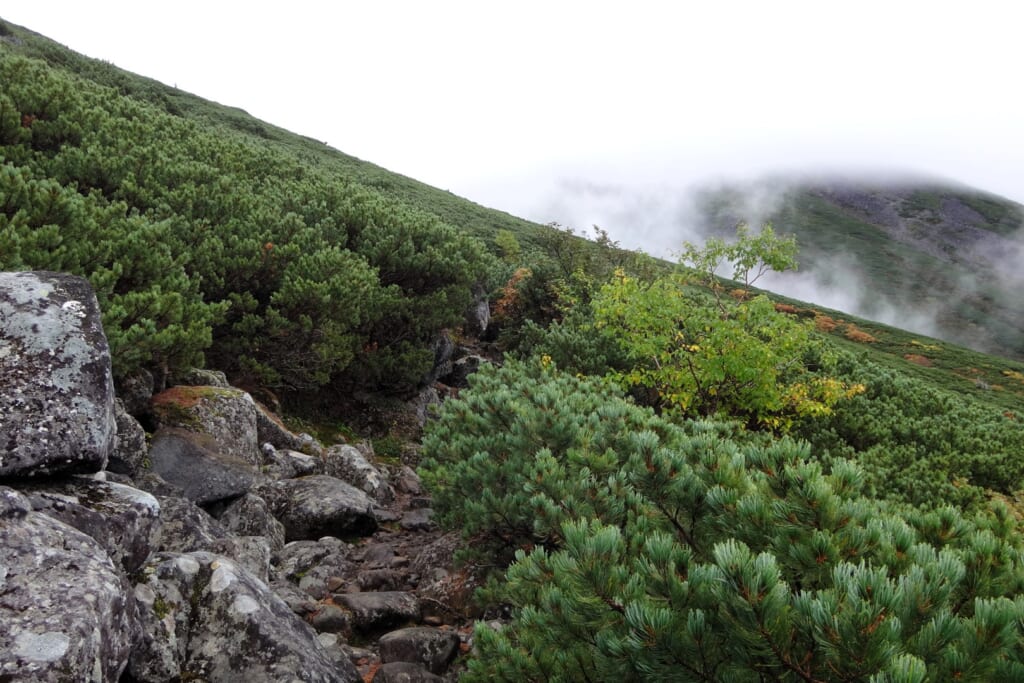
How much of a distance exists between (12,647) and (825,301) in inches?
5574

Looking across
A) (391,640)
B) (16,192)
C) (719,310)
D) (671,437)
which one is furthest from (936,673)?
(719,310)

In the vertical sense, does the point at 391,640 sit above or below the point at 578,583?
below

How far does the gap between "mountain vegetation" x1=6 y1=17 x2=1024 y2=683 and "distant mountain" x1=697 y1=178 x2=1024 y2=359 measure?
99.2 meters

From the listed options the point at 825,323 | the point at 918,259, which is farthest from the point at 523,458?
the point at 918,259

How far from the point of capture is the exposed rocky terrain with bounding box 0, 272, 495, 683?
11.2 ft

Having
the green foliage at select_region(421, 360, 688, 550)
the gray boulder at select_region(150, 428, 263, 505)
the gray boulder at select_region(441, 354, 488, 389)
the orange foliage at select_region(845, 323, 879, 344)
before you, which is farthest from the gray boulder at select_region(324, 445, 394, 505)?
the orange foliage at select_region(845, 323, 879, 344)

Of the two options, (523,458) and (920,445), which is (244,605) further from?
(920,445)

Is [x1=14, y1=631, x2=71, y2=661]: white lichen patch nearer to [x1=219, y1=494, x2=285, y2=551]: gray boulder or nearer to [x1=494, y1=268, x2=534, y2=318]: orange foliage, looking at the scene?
[x1=219, y1=494, x2=285, y2=551]: gray boulder

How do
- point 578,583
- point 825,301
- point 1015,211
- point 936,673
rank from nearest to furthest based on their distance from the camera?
point 936,673, point 578,583, point 825,301, point 1015,211

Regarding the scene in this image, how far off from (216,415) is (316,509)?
6.83ft

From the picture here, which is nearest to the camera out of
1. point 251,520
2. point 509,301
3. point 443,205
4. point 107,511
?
point 107,511

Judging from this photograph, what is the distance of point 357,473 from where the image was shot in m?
11.4

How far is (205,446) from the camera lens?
8055mm

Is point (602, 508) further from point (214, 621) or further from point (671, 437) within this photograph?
point (214, 621)
